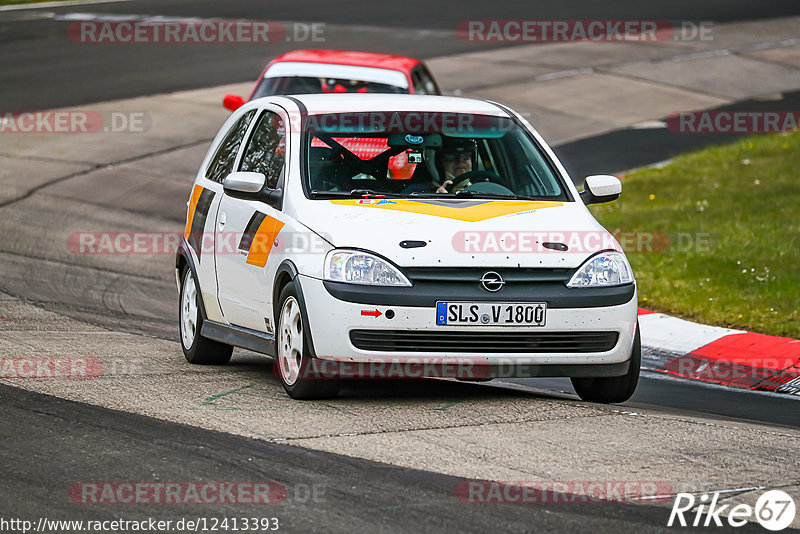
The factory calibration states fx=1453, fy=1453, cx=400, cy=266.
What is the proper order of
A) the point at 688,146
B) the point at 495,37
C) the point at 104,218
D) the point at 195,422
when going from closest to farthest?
1. the point at 195,422
2. the point at 104,218
3. the point at 688,146
4. the point at 495,37

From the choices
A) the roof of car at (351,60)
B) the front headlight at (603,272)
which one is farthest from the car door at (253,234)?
the roof of car at (351,60)

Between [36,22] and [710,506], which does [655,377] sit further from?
[36,22]

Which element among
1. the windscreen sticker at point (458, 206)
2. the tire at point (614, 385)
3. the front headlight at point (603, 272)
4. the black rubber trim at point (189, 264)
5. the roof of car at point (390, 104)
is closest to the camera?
the front headlight at point (603, 272)

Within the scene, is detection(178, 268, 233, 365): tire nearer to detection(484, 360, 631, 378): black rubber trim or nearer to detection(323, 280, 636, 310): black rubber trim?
detection(323, 280, 636, 310): black rubber trim

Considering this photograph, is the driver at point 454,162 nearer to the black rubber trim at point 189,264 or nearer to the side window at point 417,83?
the black rubber trim at point 189,264

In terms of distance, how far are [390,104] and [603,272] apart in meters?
1.93

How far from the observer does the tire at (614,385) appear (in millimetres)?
7902

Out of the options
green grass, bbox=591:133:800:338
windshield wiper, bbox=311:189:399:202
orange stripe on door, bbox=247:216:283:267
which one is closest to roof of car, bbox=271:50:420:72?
green grass, bbox=591:133:800:338

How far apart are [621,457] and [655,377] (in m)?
3.66

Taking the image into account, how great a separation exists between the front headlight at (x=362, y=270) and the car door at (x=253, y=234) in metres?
0.69

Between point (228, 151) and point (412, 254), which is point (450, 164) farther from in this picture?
point (228, 151)

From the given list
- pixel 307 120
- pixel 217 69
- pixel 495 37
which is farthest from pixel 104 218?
pixel 495 37

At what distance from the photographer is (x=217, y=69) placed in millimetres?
27562

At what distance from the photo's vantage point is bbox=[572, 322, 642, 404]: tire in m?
7.90
